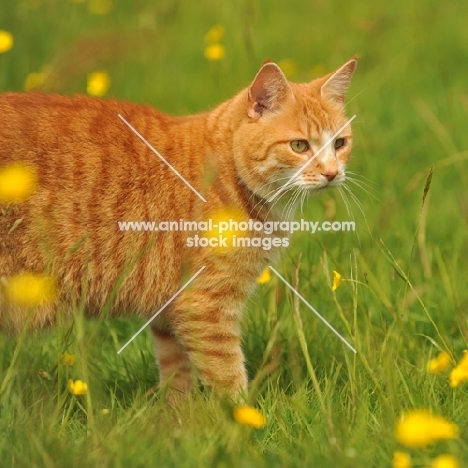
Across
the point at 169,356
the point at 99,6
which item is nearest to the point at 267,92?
the point at 169,356

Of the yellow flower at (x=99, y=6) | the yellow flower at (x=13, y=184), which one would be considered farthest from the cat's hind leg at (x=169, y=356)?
the yellow flower at (x=99, y=6)

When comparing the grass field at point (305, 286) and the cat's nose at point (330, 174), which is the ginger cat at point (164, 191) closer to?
the cat's nose at point (330, 174)

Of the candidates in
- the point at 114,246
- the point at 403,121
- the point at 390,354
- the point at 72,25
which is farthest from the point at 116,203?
the point at 72,25

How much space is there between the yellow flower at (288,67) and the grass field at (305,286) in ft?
0.31

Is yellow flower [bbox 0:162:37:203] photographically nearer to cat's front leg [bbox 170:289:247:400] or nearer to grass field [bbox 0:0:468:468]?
grass field [bbox 0:0:468:468]

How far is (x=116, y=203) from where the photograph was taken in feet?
9.02

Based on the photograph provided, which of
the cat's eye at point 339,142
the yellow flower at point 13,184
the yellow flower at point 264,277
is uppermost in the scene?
the cat's eye at point 339,142

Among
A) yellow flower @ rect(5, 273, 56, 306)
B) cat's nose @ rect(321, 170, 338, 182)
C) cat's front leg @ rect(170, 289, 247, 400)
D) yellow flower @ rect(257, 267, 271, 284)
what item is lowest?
cat's front leg @ rect(170, 289, 247, 400)

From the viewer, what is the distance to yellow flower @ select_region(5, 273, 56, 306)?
2436 millimetres

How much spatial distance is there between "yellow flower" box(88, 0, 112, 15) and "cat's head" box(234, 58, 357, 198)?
310 centimetres

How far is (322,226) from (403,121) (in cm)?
160

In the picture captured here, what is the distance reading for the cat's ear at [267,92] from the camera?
8.98ft

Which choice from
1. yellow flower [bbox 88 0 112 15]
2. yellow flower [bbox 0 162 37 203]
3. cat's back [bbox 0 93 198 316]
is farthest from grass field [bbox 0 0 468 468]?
yellow flower [bbox 0 162 37 203]

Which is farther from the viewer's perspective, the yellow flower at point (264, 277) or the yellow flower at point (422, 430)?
the yellow flower at point (264, 277)
